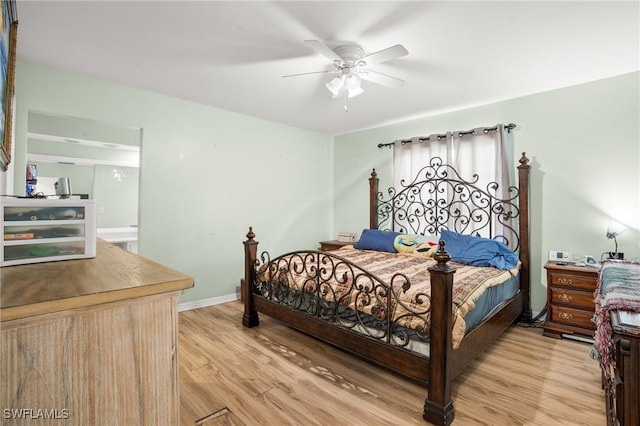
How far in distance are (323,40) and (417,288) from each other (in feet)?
6.44

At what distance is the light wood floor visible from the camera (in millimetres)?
1793

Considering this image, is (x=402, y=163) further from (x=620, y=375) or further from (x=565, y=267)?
(x=620, y=375)

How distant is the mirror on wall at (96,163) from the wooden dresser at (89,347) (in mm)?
3664

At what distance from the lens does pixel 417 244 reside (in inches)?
145

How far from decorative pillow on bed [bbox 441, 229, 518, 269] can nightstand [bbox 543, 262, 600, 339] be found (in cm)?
36

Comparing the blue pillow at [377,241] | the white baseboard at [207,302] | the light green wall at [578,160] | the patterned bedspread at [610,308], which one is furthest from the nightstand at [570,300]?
the white baseboard at [207,302]

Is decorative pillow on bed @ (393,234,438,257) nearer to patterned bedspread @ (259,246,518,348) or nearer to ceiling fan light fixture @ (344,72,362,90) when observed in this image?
patterned bedspread @ (259,246,518,348)

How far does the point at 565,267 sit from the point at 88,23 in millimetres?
4364

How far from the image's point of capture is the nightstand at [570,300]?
8.89 feet

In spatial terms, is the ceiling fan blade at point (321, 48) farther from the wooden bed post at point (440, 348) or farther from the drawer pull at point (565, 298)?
the drawer pull at point (565, 298)

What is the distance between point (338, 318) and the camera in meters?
2.35

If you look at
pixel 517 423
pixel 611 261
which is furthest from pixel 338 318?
pixel 611 261

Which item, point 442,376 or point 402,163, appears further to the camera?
point 402,163

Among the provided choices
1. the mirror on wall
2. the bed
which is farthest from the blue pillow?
the mirror on wall
